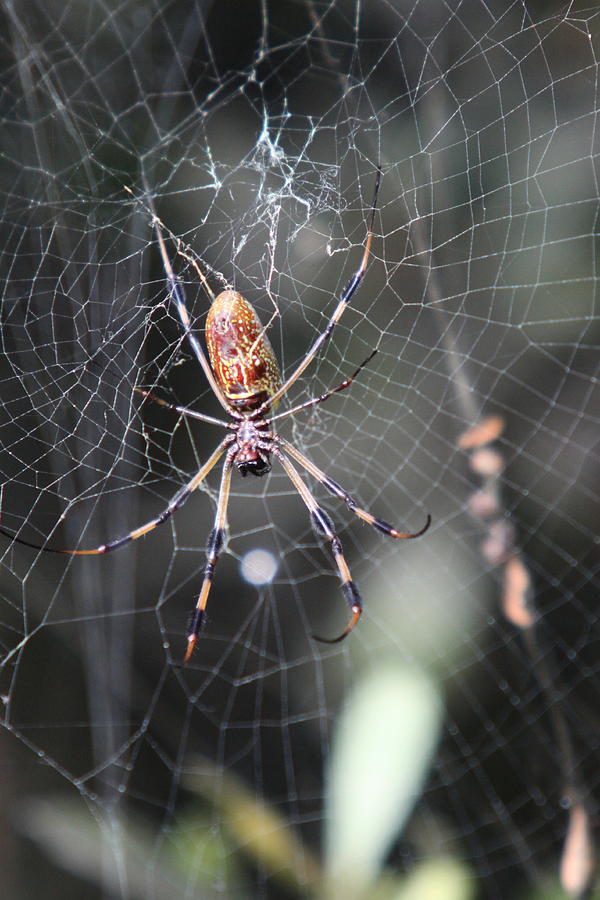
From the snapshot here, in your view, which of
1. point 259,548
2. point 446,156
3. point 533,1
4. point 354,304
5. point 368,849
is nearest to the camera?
point 368,849

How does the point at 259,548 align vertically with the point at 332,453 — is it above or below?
below

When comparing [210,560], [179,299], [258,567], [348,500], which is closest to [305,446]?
[258,567]

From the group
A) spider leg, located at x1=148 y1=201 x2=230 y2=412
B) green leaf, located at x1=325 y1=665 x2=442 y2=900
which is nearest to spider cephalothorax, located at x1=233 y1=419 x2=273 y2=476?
spider leg, located at x1=148 y1=201 x2=230 y2=412

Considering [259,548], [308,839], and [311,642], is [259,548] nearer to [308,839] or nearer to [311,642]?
[311,642]

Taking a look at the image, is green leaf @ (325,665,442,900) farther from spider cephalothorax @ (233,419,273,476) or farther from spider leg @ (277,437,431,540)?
spider cephalothorax @ (233,419,273,476)

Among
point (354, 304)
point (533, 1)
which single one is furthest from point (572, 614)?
point (533, 1)

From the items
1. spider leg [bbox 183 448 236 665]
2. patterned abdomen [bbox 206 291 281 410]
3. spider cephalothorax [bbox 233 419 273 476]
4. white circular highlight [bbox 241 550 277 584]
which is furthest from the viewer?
white circular highlight [bbox 241 550 277 584]

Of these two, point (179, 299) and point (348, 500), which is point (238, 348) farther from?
point (348, 500)
